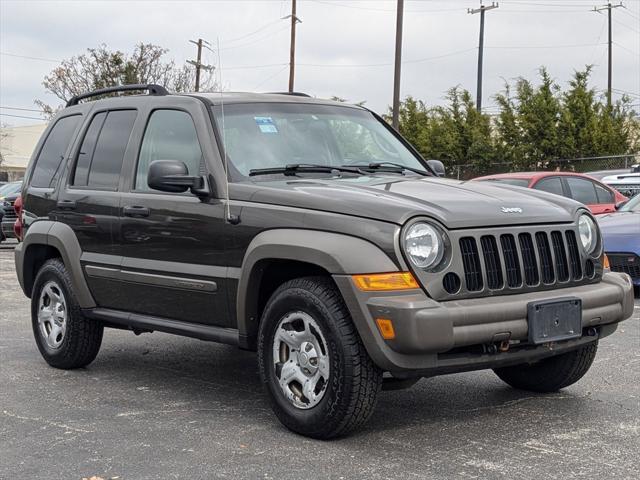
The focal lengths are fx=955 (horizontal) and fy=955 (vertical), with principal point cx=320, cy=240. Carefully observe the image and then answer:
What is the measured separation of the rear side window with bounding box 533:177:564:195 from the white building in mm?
72285

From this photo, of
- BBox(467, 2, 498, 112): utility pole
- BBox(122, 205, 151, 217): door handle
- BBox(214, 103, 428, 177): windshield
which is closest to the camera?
BBox(214, 103, 428, 177): windshield

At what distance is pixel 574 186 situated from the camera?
13930 millimetres

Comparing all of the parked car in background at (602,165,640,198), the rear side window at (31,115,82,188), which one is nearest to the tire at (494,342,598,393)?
the rear side window at (31,115,82,188)

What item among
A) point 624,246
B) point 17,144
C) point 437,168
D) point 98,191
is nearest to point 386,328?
point 437,168

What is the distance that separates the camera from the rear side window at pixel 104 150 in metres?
6.37

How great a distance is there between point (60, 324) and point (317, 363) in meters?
2.75

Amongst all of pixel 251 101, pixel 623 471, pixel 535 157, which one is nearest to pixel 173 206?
pixel 251 101

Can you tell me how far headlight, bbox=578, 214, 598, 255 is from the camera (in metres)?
5.31

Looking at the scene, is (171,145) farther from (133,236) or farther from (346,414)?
(346,414)

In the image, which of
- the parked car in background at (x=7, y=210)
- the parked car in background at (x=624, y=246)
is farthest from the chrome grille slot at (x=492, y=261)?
the parked car in background at (x=7, y=210)

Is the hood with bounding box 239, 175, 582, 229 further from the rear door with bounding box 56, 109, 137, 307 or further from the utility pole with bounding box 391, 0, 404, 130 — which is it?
the utility pole with bounding box 391, 0, 404, 130

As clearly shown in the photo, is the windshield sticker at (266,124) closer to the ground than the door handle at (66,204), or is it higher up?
higher up

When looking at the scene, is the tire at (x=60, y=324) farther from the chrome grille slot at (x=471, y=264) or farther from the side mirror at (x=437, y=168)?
the chrome grille slot at (x=471, y=264)

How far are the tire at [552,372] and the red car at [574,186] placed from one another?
771 cm
